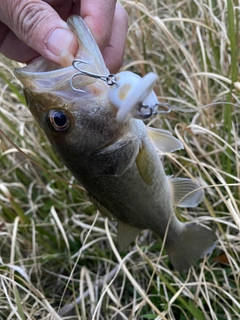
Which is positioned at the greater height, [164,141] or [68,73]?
[68,73]

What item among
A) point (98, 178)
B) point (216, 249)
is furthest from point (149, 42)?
point (98, 178)

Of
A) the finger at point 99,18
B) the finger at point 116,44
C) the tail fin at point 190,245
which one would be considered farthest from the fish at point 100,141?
the finger at point 116,44

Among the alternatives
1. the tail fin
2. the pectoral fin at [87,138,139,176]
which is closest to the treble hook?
the pectoral fin at [87,138,139,176]

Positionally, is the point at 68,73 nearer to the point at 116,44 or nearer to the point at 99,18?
the point at 99,18

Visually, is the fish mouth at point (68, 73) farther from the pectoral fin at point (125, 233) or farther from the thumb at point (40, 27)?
the pectoral fin at point (125, 233)

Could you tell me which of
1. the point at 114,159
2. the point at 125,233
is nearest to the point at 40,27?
the point at 114,159

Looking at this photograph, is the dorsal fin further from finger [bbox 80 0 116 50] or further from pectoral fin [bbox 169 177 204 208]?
finger [bbox 80 0 116 50]
